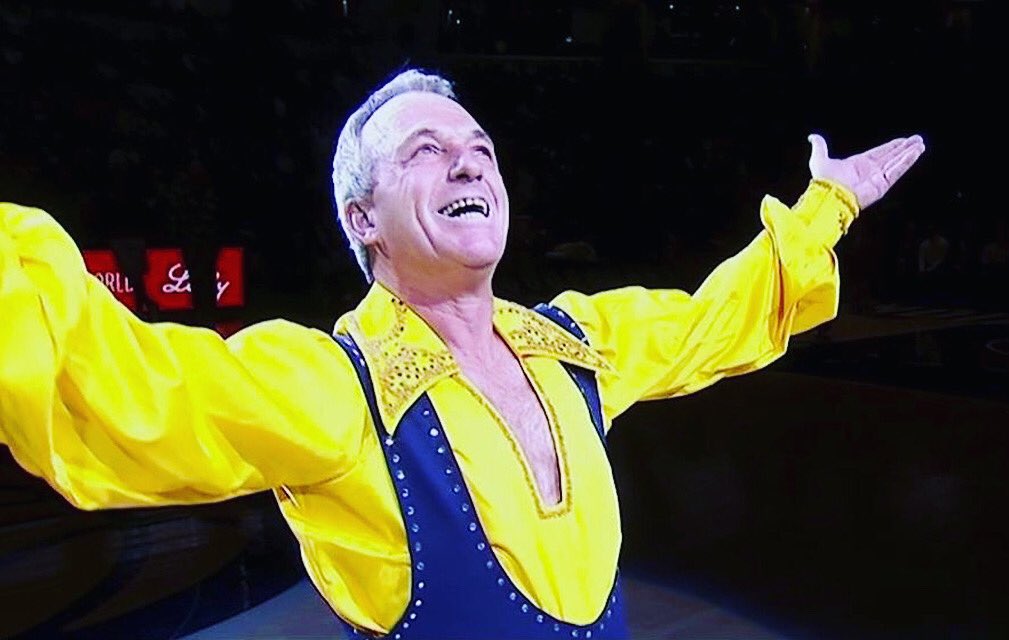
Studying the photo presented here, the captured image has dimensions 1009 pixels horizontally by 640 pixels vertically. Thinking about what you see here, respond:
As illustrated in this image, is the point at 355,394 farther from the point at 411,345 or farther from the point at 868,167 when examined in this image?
the point at 868,167

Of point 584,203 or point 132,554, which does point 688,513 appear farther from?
point 132,554

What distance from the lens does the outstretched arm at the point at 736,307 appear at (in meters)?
1.15

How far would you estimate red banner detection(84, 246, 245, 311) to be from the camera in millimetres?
2088

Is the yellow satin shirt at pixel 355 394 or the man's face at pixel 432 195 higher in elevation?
the man's face at pixel 432 195

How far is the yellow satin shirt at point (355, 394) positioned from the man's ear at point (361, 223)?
2.1 inches

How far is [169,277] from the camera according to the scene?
2135 millimetres

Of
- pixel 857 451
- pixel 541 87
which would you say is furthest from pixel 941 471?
pixel 541 87

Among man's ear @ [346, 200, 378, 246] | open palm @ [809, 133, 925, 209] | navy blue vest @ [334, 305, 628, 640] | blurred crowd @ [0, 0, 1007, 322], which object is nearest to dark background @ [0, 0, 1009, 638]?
blurred crowd @ [0, 0, 1007, 322]

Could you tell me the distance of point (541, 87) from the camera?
2.16 meters

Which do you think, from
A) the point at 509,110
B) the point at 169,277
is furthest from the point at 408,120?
the point at 169,277

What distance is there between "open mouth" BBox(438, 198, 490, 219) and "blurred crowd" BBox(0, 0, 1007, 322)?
1.04 m

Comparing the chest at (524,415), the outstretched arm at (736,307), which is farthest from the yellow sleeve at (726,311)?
the chest at (524,415)

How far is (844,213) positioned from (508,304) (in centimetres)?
40

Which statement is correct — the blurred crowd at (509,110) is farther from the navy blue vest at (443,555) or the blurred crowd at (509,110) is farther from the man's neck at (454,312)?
the navy blue vest at (443,555)
